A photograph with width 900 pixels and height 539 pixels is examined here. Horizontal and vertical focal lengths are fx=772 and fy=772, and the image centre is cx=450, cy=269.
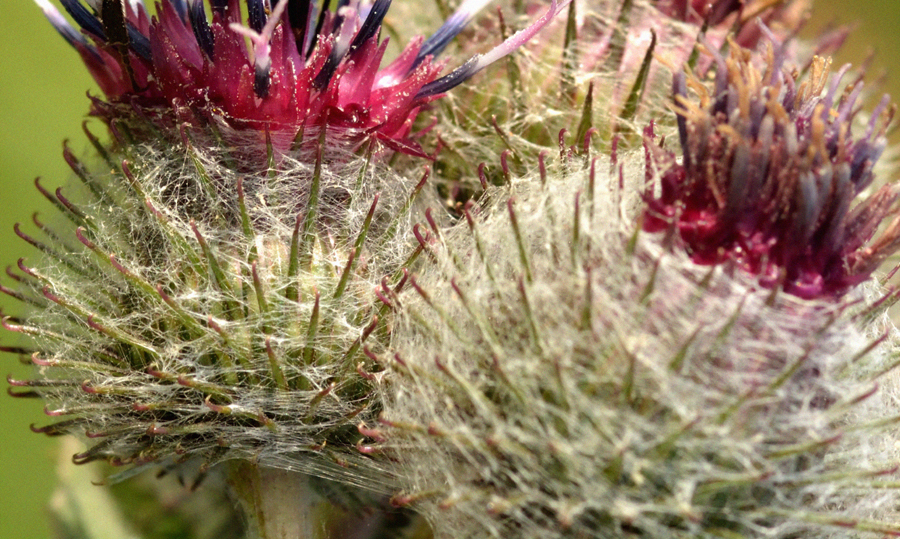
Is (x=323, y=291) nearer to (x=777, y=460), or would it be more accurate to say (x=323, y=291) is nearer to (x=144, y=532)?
(x=777, y=460)

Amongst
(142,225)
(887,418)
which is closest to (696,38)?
(887,418)

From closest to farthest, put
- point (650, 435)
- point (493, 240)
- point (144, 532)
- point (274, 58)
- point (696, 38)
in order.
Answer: point (650, 435)
point (493, 240)
point (274, 58)
point (696, 38)
point (144, 532)

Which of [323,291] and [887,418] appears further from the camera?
[323,291]

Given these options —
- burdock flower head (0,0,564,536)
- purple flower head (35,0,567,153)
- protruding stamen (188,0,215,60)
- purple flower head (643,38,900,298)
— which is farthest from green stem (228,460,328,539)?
purple flower head (643,38,900,298)

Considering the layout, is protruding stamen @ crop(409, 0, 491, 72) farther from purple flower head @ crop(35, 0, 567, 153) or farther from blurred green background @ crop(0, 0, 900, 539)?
blurred green background @ crop(0, 0, 900, 539)

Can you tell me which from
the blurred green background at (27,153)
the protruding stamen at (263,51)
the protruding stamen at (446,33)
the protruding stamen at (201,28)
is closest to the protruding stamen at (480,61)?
the protruding stamen at (446,33)
